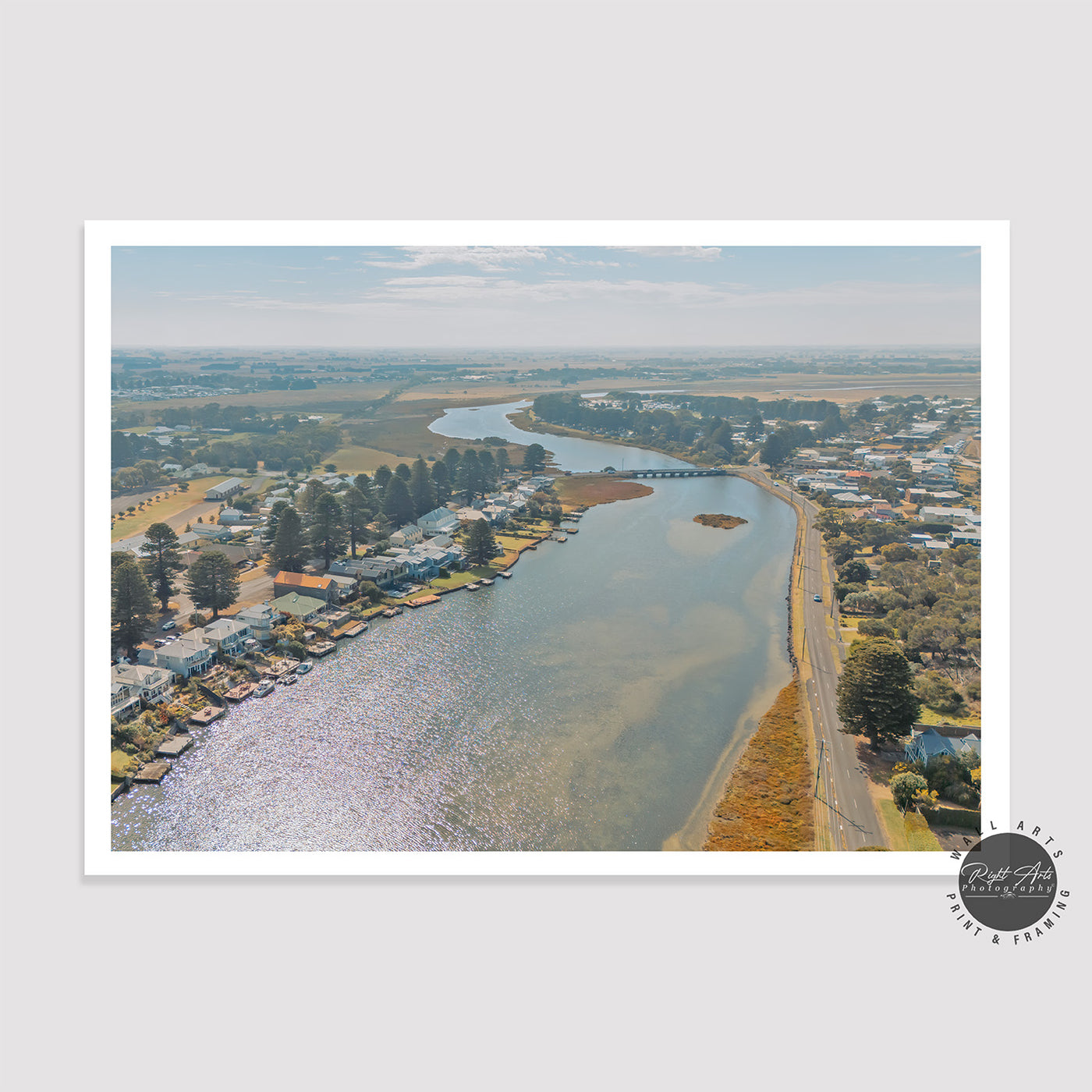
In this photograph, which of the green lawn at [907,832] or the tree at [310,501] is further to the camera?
the tree at [310,501]

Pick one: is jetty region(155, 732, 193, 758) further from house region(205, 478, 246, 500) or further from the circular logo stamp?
house region(205, 478, 246, 500)

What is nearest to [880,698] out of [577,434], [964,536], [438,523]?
[964,536]

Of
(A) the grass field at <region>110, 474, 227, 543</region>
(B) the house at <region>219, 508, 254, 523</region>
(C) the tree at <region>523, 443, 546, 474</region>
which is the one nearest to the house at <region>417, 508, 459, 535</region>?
(B) the house at <region>219, 508, 254, 523</region>

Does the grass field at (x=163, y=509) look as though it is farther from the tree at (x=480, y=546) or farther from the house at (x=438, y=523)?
the tree at (x=480, y=546)

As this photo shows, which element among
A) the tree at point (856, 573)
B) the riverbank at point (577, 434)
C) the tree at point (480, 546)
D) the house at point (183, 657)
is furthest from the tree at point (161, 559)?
the riverbank at point (577, 434)

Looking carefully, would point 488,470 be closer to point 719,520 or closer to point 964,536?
point 719,520

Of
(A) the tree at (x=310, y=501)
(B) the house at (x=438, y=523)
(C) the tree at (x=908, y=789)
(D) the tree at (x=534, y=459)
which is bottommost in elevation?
(C) the tree at (x=908, y=789)
